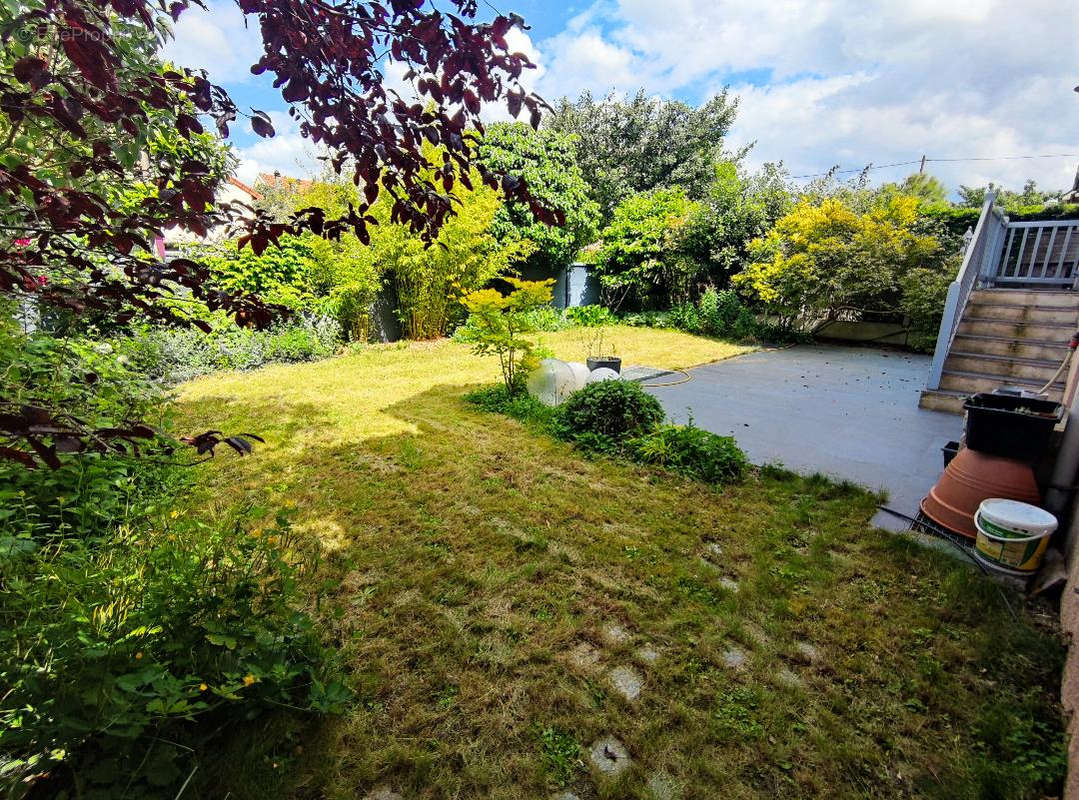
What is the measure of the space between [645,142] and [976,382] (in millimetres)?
14826

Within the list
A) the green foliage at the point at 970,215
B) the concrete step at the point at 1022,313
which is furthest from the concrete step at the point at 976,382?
the green foliage at the point at 970,215

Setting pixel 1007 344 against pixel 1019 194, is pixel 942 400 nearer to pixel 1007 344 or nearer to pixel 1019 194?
pixel 1007 344

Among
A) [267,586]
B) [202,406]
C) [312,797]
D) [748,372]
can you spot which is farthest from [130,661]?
[748,372]

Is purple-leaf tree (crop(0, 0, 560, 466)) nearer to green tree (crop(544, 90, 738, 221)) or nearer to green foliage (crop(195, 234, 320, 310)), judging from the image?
green foliage (crop(195, 234, 320, 310))

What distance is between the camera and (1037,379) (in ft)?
15.6

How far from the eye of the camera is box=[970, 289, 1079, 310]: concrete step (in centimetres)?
524

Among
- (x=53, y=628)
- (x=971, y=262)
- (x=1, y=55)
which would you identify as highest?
(x=1, y=55)

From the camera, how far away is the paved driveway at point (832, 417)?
134 inches

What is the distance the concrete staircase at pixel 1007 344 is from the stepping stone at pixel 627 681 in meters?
4.96

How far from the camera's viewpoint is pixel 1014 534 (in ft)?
6.88

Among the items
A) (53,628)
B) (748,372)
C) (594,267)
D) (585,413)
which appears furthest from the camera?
(594,267)

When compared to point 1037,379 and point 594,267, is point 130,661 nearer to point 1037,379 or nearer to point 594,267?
point 1037,379

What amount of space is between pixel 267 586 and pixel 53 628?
495 millimetres

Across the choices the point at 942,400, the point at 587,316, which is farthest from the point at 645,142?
the point at 942,400
